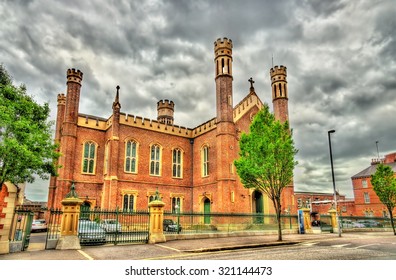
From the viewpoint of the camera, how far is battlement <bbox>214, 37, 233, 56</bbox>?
27109mm

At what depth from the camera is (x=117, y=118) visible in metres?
25.9

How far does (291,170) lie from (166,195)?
14775 millimetres

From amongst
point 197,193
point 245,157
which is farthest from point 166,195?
point 245,157

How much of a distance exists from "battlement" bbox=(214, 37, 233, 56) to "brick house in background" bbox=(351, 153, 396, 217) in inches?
1349

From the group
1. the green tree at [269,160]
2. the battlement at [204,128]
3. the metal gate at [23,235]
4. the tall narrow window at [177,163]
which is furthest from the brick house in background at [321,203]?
the metal gate at [23,235]

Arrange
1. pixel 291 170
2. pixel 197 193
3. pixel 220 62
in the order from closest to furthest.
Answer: pixel 291 170
pixel 220 62
pixel 197 193

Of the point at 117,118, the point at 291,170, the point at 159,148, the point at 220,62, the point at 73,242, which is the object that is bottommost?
the point at 73,242

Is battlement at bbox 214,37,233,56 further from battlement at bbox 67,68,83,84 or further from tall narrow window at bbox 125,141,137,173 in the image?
battlement at bbox 67,68,83,84

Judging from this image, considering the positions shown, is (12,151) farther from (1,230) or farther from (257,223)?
(257,223)

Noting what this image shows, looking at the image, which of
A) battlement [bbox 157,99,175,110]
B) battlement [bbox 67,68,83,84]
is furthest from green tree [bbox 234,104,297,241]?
battlement [bbox 157,99,175,110]

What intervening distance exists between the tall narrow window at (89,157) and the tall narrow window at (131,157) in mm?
3149

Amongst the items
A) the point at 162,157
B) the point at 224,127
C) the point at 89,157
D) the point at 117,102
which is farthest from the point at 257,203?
the point at 89,157

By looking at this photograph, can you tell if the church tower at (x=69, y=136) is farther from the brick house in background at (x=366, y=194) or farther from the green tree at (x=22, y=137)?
the brick house in background at (x=366, y=194)

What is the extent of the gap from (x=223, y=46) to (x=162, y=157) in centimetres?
1292
